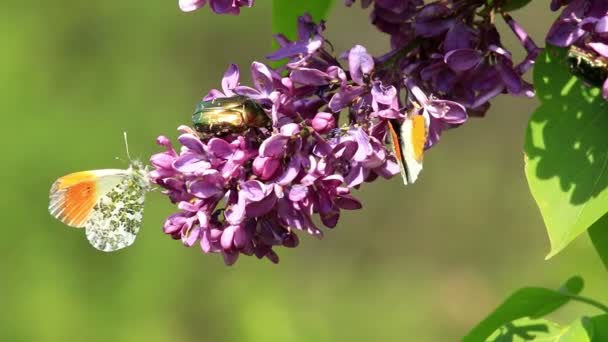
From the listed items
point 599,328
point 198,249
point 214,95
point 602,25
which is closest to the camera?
point 602,25

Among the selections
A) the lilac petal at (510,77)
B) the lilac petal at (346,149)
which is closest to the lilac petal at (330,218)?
the lilac petal at (346,149)

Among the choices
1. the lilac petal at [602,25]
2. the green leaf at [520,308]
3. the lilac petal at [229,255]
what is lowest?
the green leaf at [520,308]

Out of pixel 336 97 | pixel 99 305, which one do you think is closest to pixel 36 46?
pixel 99 305

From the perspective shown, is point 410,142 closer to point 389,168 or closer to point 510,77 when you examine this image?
point 389,168

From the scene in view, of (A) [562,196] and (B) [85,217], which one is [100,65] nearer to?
(B) [85,217]

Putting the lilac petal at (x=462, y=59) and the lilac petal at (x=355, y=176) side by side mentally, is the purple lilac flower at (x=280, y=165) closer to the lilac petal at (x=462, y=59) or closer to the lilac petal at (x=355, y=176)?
the lilac petal at (x=355, y=176)

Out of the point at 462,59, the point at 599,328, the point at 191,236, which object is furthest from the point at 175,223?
the point at 599,328

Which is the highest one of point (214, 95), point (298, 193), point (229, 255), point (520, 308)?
point (214, 95)
